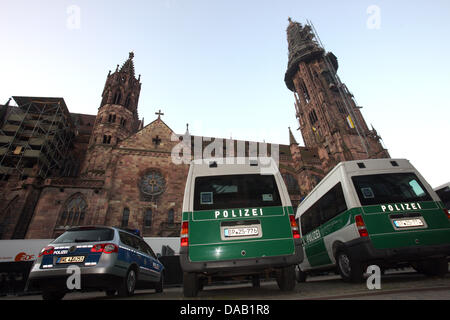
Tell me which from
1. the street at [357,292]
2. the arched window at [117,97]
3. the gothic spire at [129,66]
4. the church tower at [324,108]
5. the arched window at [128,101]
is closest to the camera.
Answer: the street at [357,292]

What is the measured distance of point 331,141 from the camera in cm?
3347

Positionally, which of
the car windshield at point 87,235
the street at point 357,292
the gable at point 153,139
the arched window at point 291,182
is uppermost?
the gable at point 153,139

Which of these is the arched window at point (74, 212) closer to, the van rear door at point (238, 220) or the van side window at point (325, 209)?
the van side window at point (325, 209)

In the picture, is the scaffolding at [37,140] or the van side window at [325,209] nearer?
the van side window at [325,209]

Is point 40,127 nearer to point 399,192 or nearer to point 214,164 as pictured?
point 214,164

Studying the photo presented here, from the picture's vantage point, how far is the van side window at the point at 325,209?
5543 mm

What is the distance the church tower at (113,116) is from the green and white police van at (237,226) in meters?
21.3

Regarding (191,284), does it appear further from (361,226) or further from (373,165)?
(373,165)

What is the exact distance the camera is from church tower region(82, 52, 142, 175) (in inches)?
937

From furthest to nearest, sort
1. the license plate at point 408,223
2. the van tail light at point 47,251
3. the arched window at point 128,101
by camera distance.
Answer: the arched window at point 128,101, the license plate at point 408,223, the van tail light at point 47,251

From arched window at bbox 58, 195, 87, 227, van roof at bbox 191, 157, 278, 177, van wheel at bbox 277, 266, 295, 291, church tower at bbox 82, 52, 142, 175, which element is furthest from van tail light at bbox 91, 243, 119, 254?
church tower at bbox 82, 52, 142, 175

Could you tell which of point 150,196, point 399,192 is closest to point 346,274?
point 399,192

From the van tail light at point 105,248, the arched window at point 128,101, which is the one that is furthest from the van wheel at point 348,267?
the arched window at point 128,101

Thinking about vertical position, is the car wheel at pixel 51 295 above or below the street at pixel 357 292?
above
